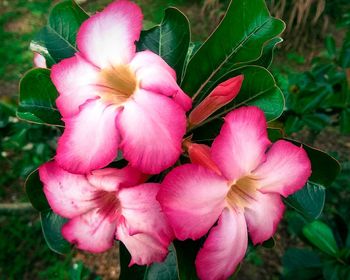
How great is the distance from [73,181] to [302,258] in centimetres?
118

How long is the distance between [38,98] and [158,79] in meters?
0.30

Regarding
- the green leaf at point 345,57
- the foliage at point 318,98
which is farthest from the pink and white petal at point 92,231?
the green leaf at point 345,57

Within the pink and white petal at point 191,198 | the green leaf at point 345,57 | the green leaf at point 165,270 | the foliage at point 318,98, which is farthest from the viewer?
the green leaf at point 345,57

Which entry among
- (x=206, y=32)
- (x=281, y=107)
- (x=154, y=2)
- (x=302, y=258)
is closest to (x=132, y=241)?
(x=281, y=107)

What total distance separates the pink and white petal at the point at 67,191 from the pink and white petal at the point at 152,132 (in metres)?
0.13

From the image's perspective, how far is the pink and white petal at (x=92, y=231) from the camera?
2.17ft

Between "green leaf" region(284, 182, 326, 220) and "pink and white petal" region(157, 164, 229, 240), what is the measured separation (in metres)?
0.27

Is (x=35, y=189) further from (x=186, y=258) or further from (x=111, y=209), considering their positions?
(x=186, y=258)

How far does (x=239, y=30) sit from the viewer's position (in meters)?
0.79

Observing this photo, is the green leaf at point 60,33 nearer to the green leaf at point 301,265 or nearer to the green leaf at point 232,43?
the green leaf at point 232,43

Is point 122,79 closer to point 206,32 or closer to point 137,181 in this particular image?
point 137,181

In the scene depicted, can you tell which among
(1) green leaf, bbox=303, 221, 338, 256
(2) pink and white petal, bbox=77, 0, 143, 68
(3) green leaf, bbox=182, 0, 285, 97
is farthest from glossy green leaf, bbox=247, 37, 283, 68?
(1) green leaf, bbox=303, 221, 338, 256

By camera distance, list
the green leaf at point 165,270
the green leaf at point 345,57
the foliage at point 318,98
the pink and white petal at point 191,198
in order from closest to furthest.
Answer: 1. the pink and white petal at point 191,198
2. the green leaf at point 165,270
3. the foliage at point 318,98
4. the green leaf at point 345,57

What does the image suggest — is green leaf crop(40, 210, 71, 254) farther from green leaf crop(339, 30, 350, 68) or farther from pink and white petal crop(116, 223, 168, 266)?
green leaf crop(339, 30, 350, 68)
